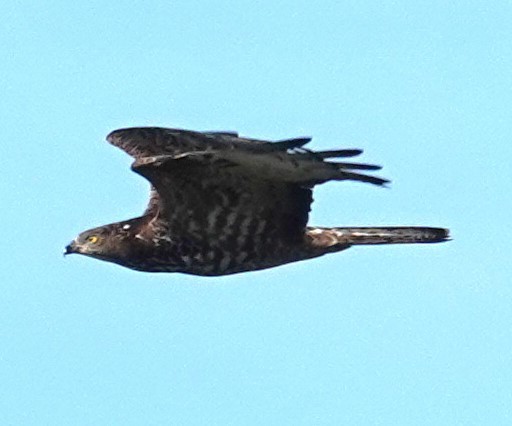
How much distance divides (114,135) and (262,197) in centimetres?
164

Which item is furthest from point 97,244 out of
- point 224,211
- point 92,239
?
point 224,211

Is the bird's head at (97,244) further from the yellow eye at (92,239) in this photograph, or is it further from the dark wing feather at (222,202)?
the dark wing feather at (222,202)

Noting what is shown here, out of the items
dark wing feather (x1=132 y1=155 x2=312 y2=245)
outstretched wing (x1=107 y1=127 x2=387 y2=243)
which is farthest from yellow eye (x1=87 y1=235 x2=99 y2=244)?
dark wing feather (x1=132 y1=155 x2=312 y2=245)

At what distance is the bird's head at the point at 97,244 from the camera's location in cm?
1611

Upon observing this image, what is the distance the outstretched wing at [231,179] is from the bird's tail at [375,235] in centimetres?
24

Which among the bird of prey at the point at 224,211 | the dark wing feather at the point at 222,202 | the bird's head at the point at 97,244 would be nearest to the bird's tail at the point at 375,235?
the bird of prey at the point at 224,211

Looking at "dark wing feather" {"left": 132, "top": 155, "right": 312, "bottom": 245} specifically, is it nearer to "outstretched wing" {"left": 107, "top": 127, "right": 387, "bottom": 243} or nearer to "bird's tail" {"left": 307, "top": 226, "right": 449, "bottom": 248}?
"outstretched wing" {"left": 107, "top": 127, "right": 387, "bottom": 243}

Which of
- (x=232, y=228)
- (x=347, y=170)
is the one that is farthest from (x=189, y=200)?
(x=347, y=170)

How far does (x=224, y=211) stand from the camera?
1537 centimetres

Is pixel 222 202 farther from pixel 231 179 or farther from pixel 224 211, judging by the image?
pixel 231 179

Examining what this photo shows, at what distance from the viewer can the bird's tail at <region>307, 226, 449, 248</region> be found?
51.7 feet

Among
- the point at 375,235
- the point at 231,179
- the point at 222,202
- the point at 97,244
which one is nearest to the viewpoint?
the point at 231,179

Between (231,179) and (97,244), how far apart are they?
1698 mm

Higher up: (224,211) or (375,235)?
(375,235)
